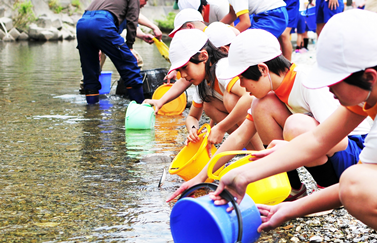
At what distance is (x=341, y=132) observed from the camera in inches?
56.4

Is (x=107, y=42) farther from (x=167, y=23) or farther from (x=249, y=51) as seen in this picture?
(x=167, y=23)

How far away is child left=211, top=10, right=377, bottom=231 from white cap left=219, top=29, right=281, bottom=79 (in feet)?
1.81

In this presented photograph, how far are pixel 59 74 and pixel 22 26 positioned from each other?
14.2m

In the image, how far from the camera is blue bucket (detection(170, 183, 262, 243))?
1.35 meters

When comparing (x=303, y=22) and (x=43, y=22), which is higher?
(x=303, y=22)

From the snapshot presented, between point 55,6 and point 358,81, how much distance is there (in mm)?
25370

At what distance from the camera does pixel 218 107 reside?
2922mm

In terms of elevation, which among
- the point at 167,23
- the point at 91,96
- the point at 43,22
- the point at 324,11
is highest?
the point at 324,11

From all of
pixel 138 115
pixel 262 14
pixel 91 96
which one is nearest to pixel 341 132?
pixel 138 115

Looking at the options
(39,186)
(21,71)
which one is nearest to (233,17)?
(39,186)

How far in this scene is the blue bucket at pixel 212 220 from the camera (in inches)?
53.1

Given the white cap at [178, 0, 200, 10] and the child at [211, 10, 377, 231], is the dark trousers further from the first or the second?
the child at [211, 10, 377, 231]

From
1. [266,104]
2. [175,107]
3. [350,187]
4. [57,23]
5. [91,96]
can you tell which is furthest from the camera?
[57,23]

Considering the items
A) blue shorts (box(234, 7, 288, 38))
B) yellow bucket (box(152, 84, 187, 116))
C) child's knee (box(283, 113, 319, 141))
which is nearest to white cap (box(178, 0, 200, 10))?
blue shorts (box(234, 7, 288, 38))
